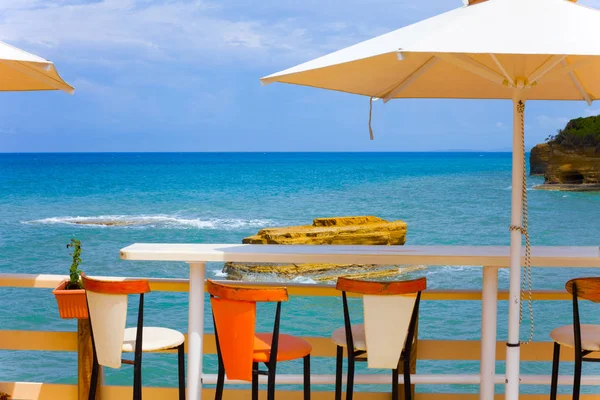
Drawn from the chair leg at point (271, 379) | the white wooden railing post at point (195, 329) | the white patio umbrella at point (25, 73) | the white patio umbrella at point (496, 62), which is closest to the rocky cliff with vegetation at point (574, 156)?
the white patio umbrella at point (496, 62)

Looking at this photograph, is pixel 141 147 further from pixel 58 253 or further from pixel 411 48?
pixel 411 48

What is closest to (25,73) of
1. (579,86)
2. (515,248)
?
(515,248)

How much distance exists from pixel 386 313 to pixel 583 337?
0.92m

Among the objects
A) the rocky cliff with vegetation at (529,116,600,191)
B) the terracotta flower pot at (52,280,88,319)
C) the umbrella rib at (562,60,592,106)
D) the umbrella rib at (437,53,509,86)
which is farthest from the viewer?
the rocky cliff with vegetation at (529,116,600,191)

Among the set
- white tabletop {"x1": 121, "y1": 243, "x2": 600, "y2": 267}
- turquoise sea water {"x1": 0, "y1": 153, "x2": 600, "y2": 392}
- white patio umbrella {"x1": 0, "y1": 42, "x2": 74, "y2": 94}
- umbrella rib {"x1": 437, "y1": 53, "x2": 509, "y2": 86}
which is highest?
white patio umbrella {"x1": 0, "y1": 42, "x2": 74, "y2": 94}

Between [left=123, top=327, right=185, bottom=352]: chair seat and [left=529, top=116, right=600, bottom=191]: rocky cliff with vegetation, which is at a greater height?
[left=529, top=116, right=600, bottom=191]: rocky cliff with vegetation

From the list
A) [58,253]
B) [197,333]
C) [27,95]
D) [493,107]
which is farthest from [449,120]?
[197,333]

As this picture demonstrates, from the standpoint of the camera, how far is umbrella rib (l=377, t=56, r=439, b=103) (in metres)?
3.28

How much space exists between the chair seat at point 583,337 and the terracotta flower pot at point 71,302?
209 centimetres

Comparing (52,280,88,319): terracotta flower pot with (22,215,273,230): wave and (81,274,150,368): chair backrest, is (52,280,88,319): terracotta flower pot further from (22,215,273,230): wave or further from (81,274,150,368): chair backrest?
(22,215,273,230): wave

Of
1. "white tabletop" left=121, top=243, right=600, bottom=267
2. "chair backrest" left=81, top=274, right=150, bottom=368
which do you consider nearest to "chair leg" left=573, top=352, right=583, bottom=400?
"white tabletop" left=121, top=243, right=600, bottom=267

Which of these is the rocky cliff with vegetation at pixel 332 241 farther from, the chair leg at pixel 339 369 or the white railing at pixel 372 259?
the chair leg at pixel 339 369

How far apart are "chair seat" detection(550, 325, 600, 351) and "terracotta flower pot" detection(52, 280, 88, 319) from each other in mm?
2087

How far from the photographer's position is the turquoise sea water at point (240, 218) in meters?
15.0
